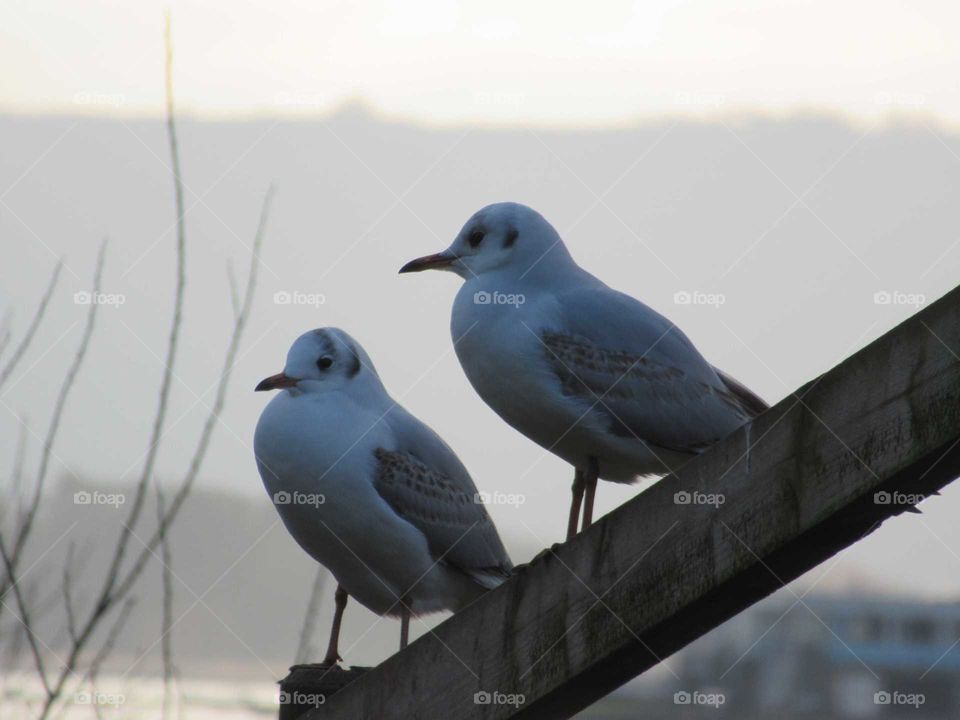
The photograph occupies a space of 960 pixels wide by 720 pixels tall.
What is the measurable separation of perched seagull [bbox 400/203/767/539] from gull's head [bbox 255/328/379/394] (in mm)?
478

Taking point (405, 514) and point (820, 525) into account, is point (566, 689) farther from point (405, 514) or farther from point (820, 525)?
point (405, 514)

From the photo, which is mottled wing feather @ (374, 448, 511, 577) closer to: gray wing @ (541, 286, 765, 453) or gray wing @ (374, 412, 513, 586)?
gray wing @ (374, 412, 513, 586)

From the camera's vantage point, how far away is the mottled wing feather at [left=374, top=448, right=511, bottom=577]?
16.4 feet

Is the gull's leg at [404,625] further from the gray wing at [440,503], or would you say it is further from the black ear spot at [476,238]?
the black ear spot at [476,238]

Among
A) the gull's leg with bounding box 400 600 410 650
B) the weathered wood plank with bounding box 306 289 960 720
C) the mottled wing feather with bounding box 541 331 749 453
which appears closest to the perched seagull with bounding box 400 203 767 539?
the mottled wing feather with bounding box 541 331 749 453

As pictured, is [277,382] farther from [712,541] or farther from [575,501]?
[712,541]

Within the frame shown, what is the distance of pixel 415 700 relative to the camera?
8.87 ft

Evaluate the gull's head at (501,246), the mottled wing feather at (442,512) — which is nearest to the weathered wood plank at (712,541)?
the mottled wing feather at (442,512)

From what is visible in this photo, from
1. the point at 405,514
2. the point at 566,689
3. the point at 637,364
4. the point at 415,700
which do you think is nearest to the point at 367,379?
the point at 405,514

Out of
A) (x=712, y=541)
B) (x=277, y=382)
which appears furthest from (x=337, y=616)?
(x=712, y=541)

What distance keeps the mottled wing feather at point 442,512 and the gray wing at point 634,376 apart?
72 centimetres

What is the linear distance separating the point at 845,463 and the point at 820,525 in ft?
0.34

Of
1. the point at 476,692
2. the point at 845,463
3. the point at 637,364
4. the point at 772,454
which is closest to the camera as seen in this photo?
the point at 845,463

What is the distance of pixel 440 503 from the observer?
5172mm
